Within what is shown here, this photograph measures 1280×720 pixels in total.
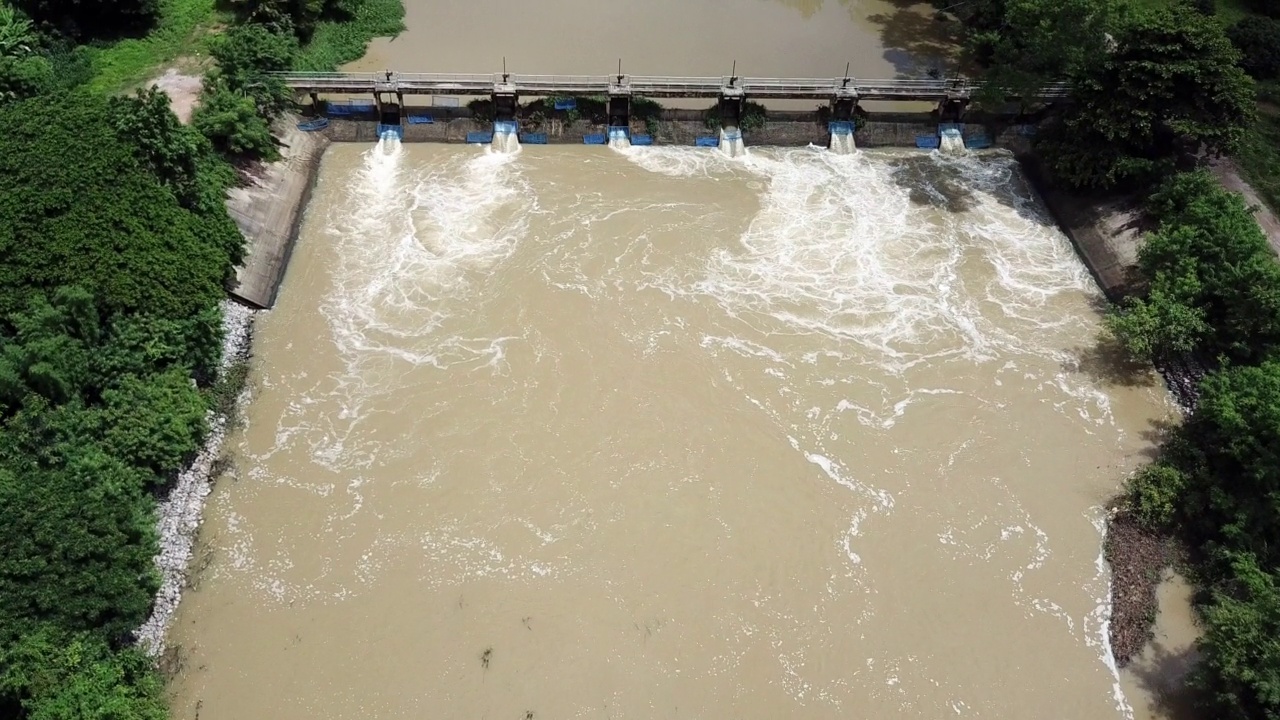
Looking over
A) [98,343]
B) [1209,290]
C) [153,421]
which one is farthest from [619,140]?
[1209,290]

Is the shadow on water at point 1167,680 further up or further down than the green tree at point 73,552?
further down

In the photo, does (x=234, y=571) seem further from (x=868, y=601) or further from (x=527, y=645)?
(x=868, y=601)


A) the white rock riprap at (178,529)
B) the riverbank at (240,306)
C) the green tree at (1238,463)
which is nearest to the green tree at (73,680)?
the white rock riprap at (178,529)

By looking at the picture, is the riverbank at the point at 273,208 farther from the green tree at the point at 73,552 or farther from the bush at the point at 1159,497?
the bush at the point at 1159,497

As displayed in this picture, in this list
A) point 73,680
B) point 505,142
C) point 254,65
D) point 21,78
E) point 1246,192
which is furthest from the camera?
point 505,142

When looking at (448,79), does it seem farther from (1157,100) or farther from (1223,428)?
(1223,428)

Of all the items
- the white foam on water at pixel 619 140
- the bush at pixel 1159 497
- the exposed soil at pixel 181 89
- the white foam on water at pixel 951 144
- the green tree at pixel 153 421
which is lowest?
the bush at pixel 1159 497

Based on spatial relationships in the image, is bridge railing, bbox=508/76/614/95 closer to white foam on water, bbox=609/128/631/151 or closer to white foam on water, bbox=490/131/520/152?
white foam on water, bbox=609/128/631/151
